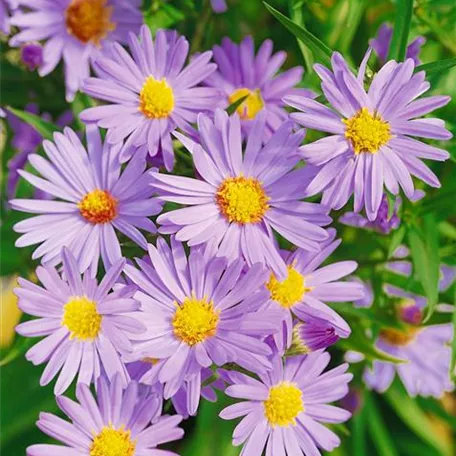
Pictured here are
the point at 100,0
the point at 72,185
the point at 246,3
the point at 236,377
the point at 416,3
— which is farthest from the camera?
the point at 246,3

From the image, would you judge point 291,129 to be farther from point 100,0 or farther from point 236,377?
point 100,0

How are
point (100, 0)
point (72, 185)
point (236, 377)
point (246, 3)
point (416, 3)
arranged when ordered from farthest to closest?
point (246, 3) → point (100, 0) → point (416, 3) → point (72, 185) → point (236, 377)

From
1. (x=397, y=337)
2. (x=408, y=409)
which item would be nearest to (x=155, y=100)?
(x=397, y=337)

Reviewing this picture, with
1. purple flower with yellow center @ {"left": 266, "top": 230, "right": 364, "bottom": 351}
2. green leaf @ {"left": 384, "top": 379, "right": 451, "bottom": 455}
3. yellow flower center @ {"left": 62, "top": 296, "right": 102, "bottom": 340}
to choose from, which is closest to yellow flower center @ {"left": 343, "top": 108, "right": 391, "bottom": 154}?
purple flower with yellow center @ {"left": 266, "top": 230, "right": 364, "bottom": 351}

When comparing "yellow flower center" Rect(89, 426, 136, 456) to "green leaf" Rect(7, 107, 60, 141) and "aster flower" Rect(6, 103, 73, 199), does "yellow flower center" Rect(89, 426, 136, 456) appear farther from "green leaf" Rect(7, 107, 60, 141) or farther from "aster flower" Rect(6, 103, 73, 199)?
"aster flower" Rect(6, 103, 73, 199)

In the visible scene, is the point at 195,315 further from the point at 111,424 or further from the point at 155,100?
the point at 155,100

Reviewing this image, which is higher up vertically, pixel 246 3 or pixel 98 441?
pixel 246 3

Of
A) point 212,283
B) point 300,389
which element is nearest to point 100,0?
point 212,283

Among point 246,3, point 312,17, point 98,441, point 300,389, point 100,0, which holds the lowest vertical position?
point 98,441
